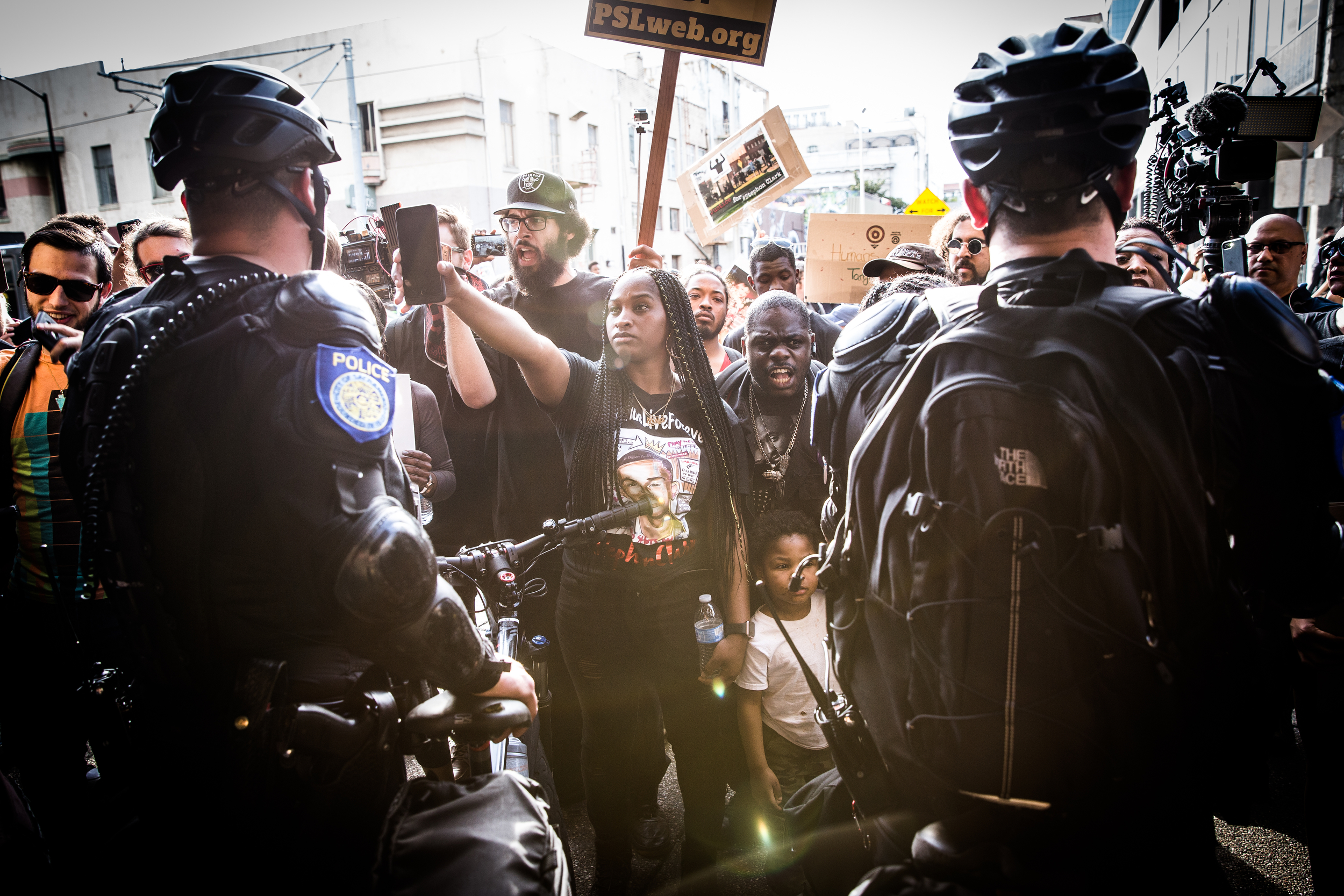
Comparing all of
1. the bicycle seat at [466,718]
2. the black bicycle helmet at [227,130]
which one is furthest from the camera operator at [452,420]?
the bicycle seat at [466,718]

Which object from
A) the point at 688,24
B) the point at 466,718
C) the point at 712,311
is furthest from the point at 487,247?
the point at 466,718

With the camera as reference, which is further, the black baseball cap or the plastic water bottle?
the black baseball cap

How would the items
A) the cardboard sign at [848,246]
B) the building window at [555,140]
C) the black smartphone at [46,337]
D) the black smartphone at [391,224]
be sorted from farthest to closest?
1. the building window at [555,140]
2. the cardboard sign at [848,246]
3. the black smartphone at [46,337]
4. the black smartphone at [391,224]

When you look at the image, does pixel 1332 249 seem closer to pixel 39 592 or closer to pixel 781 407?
pixel 781 407

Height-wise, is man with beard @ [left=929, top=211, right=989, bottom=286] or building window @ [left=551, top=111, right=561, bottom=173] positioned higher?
building window @ [left=551, top=111, right=561, bottom=173]

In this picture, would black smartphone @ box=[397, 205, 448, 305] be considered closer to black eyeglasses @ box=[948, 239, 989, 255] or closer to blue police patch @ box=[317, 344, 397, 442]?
blue police patch @ box=[317, 344, 397, 442]

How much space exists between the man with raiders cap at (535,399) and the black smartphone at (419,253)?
0.18m

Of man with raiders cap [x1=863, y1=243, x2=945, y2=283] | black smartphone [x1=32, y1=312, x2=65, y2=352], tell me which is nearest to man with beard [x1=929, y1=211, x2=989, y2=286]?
man with raiders cap [x1=863, y1=243, x2=945, y2=283]

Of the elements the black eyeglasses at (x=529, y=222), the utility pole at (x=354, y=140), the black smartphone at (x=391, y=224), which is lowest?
the black smartphone at (x=391, y=224)

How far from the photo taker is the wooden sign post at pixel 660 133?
3.61 metres

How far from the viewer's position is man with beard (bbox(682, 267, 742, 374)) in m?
4.59

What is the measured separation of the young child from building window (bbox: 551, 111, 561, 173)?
27243 mm

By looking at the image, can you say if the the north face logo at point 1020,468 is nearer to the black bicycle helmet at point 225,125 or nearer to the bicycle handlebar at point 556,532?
the bicycle handlebar at point 556,532

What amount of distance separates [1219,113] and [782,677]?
3.76 meters
